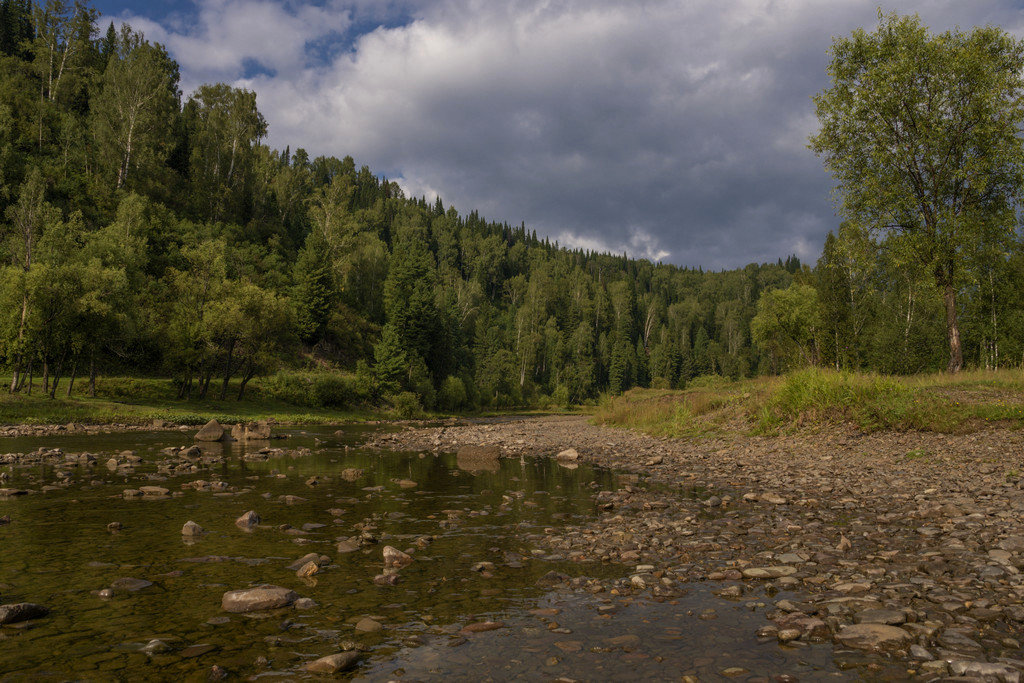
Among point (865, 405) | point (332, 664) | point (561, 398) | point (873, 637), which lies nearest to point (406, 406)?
point (561, 398)

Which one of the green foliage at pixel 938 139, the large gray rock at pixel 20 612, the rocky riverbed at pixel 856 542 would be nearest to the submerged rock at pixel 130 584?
the large gray rock at pixel 20 612

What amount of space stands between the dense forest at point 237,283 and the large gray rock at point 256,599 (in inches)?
1323

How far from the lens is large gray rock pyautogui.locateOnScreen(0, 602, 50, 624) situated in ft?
17.6

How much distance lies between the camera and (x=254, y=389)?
6538cm

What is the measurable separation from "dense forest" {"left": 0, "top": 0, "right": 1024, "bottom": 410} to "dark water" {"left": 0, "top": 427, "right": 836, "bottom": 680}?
100ft

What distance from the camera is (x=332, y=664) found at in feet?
14.7

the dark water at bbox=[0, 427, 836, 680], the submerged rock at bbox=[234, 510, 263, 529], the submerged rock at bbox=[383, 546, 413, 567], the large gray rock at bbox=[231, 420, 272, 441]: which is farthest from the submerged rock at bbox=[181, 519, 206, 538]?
the large gray rock at bbox=[231, 420, 272, 441]

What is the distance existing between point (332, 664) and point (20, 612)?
376 cm

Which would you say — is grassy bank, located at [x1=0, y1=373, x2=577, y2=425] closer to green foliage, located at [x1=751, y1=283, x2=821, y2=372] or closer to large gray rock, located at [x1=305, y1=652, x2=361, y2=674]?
large gray rock, located at [x1=305, y1=652, x2=361, y2=674]

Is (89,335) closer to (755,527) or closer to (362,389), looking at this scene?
(362,389)

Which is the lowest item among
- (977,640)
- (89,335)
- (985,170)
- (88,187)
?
(977,640)

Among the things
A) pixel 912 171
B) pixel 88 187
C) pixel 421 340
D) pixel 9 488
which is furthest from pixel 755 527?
pixel 88 187

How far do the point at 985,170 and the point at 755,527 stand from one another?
30961 millimetres

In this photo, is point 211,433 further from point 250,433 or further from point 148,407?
point 148,407
